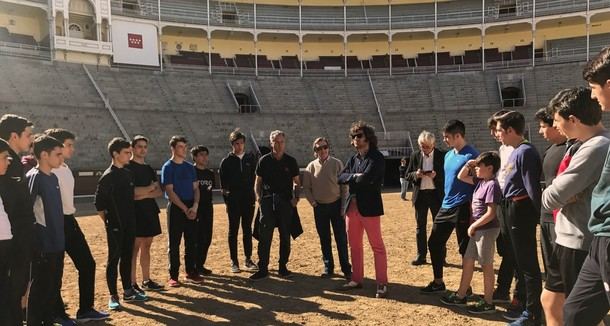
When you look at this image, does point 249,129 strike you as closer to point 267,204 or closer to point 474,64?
point 474,64

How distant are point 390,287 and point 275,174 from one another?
233 centimetres

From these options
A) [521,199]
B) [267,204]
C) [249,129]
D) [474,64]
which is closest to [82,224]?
[267,204]

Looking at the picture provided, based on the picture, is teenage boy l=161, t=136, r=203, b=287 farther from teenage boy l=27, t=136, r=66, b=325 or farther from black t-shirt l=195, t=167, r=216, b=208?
teenage boy l=27, t=136, r=66, b=325

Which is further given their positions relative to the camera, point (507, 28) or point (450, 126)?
point (507, 28)

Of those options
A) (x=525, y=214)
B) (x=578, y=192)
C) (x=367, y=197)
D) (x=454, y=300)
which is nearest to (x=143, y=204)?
(x=367, y=197)

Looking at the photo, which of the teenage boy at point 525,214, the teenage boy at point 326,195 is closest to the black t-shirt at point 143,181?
the teenage boy at point 326,195

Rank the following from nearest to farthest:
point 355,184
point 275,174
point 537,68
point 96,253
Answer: point 355,184
point 275,174
point 96,253
point 537,68

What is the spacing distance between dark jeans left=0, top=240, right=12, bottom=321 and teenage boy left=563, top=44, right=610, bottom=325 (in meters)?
4.06

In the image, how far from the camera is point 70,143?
→ 5.21 m

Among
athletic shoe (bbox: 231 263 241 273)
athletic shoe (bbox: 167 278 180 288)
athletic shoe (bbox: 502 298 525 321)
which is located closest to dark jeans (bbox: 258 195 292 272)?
athletic shoe (bbox: 231 263 241 273)

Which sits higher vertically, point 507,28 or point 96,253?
point 507,28

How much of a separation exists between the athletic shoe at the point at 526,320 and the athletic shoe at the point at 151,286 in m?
4.49

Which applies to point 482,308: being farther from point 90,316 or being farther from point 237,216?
point 90,316

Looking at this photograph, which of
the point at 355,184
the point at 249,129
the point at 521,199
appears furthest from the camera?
the point at 249,129
